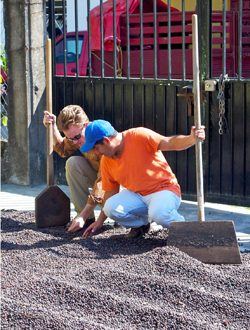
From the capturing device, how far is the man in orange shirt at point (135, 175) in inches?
147

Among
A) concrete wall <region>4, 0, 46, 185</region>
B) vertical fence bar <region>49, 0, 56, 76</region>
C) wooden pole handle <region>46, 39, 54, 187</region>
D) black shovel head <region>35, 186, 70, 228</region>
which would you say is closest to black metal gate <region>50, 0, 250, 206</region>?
vertical fence bar <region>49, 0, 56, 76</region>

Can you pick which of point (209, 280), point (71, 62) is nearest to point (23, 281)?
point (209, 280)

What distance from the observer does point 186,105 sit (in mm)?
5270

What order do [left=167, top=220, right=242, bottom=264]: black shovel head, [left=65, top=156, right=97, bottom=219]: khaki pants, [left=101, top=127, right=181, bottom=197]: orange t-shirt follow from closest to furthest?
[left=167, top=220, right=242, bottom=264]: black shovel head < [left=101, top=127, right=181, bottom=197]: orange t-shirt < [left=65, top=156, right=97, bottom=219]: khaki pants

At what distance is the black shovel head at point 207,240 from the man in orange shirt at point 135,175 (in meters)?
0.27

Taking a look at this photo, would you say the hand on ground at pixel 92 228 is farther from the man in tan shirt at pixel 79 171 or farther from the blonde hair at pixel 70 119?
the blonde hair at pixel 70 119

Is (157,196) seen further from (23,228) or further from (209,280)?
(23,228)

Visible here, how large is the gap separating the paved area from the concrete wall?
24cm

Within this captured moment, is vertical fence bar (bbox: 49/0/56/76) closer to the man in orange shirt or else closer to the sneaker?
the man in orange shirt

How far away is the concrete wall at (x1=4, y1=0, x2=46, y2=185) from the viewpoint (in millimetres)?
6090

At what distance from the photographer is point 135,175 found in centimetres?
396

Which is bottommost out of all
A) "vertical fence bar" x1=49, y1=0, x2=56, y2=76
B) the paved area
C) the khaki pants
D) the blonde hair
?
the paved area

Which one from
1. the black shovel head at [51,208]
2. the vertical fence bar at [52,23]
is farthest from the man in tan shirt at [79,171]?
the vertical fence bar at [52,23]

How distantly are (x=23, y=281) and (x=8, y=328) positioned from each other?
0.60 meters
